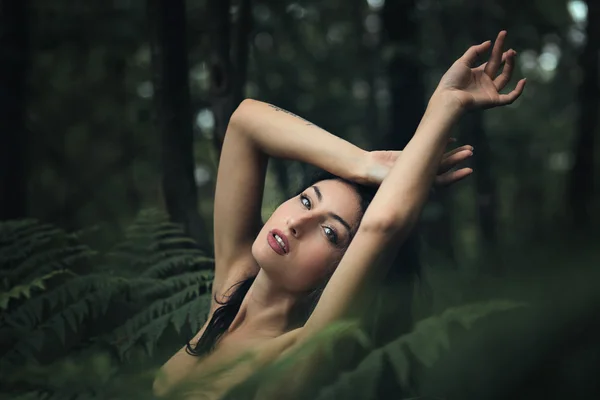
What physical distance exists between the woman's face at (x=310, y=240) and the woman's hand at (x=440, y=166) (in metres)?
0.10

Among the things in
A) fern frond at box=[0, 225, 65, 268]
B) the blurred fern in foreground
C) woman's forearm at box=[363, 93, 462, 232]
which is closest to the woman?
woman's forearm at box=[363, 93, 462, 232]

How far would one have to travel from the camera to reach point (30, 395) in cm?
144

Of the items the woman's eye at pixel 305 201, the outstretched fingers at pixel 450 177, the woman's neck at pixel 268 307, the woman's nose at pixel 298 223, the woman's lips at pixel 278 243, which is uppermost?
the outstretched fingers at pixel 450 177

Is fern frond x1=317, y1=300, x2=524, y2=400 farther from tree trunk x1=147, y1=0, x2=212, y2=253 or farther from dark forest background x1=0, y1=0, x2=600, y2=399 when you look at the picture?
tree trunk x1=147, y1=0, x2=212, y2=253

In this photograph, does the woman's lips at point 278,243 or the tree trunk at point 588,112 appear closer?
the woman's lips at point 278,243

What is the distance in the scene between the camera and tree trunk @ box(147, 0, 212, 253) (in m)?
3.55

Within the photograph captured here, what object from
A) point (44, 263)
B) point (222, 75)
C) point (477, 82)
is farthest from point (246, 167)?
point (222, 75)

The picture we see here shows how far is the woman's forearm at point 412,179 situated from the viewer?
162cm

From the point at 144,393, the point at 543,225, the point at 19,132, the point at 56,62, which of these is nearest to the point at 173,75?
the point at 19,132

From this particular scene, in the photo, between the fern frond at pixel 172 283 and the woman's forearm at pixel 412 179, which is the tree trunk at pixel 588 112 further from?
the woman's forearm at pixel 412 179

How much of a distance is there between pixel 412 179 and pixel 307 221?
0.33 m

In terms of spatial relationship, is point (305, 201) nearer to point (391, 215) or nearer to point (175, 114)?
point (391, 215)

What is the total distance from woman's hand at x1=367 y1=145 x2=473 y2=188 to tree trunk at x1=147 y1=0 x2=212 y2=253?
5.81ft

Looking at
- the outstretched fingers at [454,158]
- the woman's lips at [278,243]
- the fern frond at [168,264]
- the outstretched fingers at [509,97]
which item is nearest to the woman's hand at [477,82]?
the outstretched fingers at [509,97]
